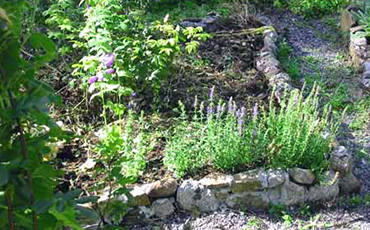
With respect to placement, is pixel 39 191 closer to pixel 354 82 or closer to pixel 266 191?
pixel 266 191

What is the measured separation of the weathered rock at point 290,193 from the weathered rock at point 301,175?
4 centimetres

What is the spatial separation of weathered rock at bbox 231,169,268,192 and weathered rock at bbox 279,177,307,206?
13cm

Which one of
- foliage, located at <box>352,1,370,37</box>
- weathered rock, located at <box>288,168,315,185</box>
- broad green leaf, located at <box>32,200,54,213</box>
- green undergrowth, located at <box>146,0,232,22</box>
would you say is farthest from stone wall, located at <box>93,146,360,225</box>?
green undergrowth, located at <box>146,0,232,22</box>

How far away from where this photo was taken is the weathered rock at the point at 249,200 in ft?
12.1

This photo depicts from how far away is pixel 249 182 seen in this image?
3.67 meters

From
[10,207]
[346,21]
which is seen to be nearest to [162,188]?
[10,207]

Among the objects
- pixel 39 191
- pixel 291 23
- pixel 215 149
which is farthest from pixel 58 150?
pixel 291 23

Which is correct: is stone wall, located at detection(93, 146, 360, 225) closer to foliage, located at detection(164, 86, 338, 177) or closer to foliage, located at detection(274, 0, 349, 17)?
foliage, located at detection(164, 86, 338, 177)

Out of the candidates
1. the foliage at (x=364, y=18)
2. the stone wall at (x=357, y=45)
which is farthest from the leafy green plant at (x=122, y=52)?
the foliage at (x=364, y=18)

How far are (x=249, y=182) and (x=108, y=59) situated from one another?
1230mm

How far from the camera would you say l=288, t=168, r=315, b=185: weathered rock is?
3729 millimetres

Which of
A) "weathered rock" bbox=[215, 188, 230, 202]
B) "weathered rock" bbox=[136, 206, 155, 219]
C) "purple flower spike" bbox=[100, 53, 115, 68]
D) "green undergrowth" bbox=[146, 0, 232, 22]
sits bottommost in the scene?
"weathered rock" bbox=[136, 206, 155, 219]

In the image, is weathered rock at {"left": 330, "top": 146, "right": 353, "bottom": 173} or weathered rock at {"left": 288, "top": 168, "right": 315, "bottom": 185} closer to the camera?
weathered rock at {"left": 288, "top": 168, "right": 315, "bottom": 185}

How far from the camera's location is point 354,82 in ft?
17.3
